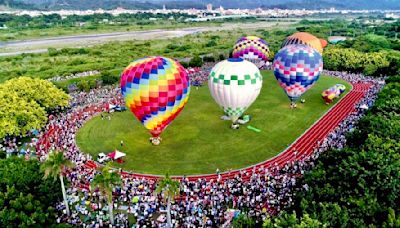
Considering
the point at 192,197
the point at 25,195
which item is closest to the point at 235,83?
the point at 192,197

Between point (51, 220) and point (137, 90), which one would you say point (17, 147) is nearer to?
point (137, 90)

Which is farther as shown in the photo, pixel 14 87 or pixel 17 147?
pixel 14 87

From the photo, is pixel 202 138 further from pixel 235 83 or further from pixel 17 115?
pixel 17 115

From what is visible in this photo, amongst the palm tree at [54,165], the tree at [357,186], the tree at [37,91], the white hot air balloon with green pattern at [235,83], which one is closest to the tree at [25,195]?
the palm tree at [54,165]

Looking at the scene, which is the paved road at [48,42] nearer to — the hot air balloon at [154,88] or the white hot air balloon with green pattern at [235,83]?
the hot air balloon at [154,88]

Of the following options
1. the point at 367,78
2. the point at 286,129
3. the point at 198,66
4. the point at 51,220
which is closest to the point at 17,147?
the point at 51,220

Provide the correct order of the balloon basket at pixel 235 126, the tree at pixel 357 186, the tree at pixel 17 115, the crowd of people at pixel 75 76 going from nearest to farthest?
the tree at pixel 357 186 → the tree at pixel 17 115 → the balloon basket at pixel 235 126 → the crowd of people at pixel 75 76

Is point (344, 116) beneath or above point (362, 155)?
beneath
